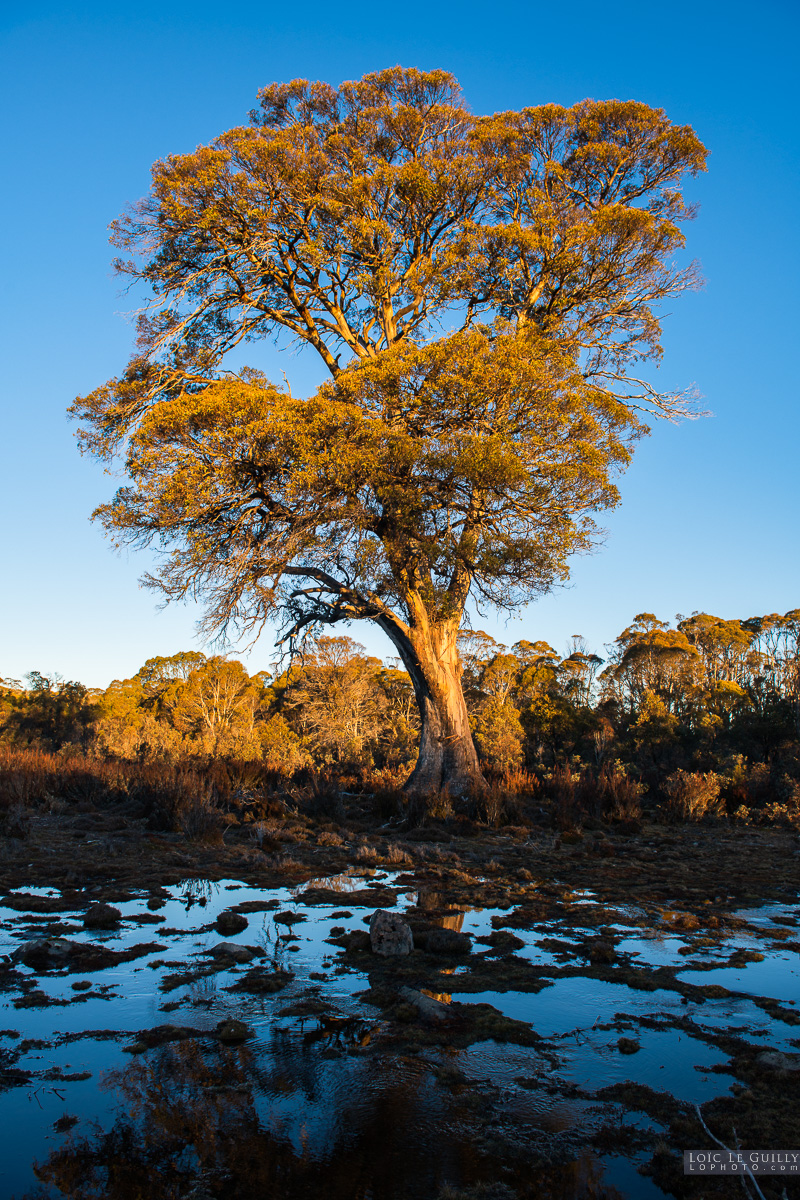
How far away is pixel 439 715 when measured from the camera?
11.9m

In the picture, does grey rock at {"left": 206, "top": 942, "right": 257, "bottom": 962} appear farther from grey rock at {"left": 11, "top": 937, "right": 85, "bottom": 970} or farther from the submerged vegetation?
grey rock at {"left": 11, "top": 937, "right": 85, "bottom": 970}

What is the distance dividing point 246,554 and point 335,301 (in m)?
5.45

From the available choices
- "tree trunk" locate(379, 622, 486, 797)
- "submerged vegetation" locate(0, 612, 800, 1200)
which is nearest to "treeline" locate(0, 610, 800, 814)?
"tree trunk" locate(379, 622, 486, 797)

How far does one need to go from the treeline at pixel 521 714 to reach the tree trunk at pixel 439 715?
4.83ft

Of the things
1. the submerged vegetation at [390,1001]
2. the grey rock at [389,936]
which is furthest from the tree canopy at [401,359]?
the grey rock at [389,936]

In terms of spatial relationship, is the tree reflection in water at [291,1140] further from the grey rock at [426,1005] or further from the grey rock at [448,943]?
the grey rock at [448,943]

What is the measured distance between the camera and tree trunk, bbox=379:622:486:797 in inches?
455

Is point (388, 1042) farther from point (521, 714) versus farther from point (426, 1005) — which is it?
point (521, 714)

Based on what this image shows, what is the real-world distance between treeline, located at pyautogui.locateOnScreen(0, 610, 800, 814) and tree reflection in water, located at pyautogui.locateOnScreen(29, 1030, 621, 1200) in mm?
8410

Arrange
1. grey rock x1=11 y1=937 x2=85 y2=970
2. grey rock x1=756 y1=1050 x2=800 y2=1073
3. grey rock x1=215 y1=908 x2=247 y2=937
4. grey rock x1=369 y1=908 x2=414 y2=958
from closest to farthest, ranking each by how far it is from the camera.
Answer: grey rock x1=756 y1=1050 x2=800 y2=1073, grey rock x1=11 y1=937 x2=85 y2=970, grey rock x1=369 y1=908 x2=414 y2=958, grey rock x1=215 y1=908 x2=247 y2=937

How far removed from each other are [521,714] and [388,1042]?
22157mm

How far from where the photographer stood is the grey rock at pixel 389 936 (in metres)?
3.84

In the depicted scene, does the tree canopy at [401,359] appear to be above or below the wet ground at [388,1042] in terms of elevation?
above

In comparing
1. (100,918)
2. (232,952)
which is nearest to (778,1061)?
(232,952)
